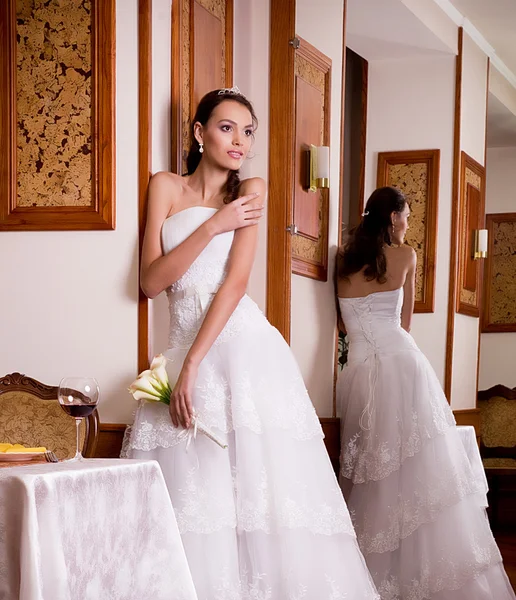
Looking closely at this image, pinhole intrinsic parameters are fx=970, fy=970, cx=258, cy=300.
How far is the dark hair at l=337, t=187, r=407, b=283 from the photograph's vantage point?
4734mm

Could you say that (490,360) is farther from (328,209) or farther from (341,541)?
(341,541)

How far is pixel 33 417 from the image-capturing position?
10.2ft

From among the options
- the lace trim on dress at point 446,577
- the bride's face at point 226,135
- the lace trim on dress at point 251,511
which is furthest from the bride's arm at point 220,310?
the lace trim on dress at point 446,577

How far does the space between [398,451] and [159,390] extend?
1801 millimetres

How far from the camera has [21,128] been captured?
3352 millimetres

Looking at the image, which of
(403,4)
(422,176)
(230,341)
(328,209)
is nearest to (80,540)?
(230,341)

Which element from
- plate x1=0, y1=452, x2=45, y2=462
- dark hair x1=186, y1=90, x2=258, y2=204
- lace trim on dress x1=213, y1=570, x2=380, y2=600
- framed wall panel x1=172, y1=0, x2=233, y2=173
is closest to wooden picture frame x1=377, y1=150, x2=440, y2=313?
framed wall panel x1=172, y1=0, x2=233, y2=173

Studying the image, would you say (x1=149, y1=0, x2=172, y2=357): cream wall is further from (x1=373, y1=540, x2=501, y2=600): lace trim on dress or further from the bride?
(x1=373, y1=540, x2=501, y2=600): lace trim on dress

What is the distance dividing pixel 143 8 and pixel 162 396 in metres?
1.33

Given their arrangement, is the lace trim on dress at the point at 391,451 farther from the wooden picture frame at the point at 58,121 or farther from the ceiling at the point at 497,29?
the ceiling at the point at 497,29

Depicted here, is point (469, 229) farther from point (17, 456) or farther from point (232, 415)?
point (17, 456)

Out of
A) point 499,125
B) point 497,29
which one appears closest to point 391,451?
point 497,29

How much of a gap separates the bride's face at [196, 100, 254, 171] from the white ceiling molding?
11.3 ft

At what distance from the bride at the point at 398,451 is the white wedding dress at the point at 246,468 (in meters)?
1.03
